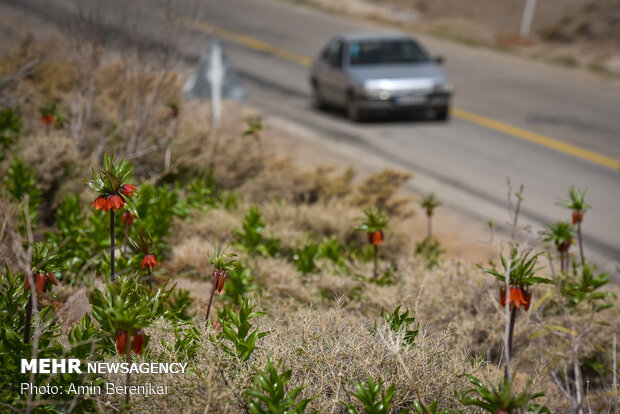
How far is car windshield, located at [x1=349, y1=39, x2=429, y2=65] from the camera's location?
15789 mm

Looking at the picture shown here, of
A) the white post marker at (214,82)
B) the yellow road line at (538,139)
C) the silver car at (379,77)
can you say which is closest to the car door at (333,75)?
the silver car at (379,77)

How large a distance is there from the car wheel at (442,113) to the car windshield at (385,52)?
1124 mm

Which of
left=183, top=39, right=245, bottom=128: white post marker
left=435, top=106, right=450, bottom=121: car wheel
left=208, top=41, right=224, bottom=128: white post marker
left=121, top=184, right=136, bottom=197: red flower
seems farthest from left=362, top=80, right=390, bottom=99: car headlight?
left=121, top=184, right=136, bottom=197: red flower

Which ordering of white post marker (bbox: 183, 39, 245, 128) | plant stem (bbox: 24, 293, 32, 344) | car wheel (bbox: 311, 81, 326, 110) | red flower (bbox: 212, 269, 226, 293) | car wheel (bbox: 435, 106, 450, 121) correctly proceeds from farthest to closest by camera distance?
1. car wheel (bbox: 311, 81, 326, 110)
2. car wheel (bbox: 435, 106, 450, 121)
3. white post marker (bbox: 183, 39, 245, 128)
4. red flower (bbox: 212, 269, 226, 293)
5. plant stem (bbox: 24, 293, 32, 344)

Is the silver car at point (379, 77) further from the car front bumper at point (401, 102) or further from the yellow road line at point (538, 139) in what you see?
the yellow road line at point (538, 139)

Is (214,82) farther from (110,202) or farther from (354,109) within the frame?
(110,202)

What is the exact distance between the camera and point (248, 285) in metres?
5.61

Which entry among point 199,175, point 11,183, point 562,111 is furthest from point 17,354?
point 562,111

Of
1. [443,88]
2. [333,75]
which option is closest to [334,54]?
[333,75]

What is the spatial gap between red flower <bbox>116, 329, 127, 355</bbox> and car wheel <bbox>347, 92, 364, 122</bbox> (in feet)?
40.5

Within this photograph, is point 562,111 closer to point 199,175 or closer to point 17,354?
point 199,175

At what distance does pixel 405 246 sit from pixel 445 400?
3658 mm

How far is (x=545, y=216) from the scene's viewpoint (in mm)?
9906

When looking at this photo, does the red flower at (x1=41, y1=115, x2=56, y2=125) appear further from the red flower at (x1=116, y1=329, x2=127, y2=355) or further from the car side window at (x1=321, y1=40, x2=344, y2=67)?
the car side window at (x1=321, y1=40, x2=344, y2=67)
